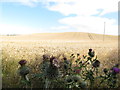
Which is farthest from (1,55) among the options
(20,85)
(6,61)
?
(20,85)

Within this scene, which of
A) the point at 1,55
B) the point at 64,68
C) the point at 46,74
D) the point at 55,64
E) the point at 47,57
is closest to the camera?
the point at 55,64

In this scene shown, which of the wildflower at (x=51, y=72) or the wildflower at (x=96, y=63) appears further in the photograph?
the wildflower at (x=96, y=63)

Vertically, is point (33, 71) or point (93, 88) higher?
point (33, 71)

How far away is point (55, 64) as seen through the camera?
210 cm

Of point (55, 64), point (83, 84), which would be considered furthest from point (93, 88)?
point (55, 64)

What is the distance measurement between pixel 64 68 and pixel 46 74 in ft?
2.07

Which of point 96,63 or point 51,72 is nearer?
point 51,72

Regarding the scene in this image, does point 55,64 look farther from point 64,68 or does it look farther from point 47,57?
point 64,68

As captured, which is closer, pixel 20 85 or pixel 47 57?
pixel 47 57

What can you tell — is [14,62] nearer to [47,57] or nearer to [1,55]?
[1,55]

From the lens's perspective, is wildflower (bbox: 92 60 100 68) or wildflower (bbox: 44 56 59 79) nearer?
wildflower (bbox: 44 56 59 79)

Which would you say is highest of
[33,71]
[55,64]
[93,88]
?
[55,64]

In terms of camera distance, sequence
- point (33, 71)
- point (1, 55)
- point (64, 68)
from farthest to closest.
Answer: point (1, 55) < point (33, 71) < point (64, 68)

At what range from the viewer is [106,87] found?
10.1ft
